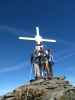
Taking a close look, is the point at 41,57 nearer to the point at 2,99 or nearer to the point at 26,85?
the point at 26,85

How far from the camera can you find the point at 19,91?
163 ft

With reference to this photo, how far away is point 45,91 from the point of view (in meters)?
48.8

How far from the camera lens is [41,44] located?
173ft

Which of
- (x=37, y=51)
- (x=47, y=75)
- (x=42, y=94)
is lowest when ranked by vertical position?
(x=42, y=94)

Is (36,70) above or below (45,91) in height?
above

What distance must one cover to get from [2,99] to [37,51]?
11.0 meters

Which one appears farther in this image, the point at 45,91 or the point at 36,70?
the point at 36,70

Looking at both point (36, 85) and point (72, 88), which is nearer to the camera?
point (72, 88)

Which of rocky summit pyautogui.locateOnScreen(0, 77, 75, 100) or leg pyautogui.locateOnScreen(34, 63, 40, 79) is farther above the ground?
leg pyautogui.locateOnScreen(34, 63, 40, 79)

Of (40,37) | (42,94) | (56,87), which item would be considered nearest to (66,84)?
(56,87)

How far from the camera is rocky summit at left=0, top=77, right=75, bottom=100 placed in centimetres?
4588

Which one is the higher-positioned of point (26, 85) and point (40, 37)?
point (40, 37)

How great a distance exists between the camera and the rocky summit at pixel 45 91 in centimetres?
4588

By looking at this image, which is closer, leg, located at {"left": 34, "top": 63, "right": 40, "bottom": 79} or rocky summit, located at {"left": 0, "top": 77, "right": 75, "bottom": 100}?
rocky summit, located at {"left": 0, "top": 77, "right": 75, "bottom": 100}
